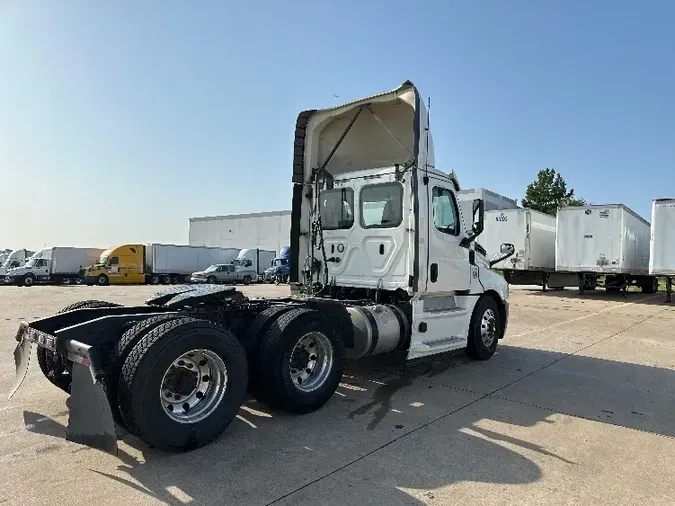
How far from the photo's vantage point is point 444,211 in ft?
23.1

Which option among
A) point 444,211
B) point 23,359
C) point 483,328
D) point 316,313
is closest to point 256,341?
point 316,313

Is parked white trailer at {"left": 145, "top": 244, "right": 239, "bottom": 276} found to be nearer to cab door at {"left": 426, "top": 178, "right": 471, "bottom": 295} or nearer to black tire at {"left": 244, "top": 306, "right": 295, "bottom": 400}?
cab door at {"left": 426, "top": 178, "right": 471, "bottom": 295}

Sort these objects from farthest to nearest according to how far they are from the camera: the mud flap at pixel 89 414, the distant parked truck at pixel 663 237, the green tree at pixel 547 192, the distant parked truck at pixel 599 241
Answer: the green tree at pixel 547 192 → the distant parked truck at pixel 599 241 → the distant parked truck at pixel 663 237 → the mud flap at pixel 89 414

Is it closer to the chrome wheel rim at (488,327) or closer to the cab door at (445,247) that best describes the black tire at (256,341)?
the cab door at (445,247)

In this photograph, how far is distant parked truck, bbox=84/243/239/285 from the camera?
122ft

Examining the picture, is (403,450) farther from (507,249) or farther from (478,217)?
(507,249)

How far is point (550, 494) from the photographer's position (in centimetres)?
345

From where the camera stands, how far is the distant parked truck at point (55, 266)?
3625 cm

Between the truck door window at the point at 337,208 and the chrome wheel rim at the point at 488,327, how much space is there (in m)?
2.66

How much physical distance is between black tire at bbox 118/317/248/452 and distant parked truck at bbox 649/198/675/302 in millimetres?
18432

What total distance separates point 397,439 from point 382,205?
3414 millimetres

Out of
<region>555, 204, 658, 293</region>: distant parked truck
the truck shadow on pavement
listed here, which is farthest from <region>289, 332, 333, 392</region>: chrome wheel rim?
<region>555, 204, 658, 293</region>: distant parked truck

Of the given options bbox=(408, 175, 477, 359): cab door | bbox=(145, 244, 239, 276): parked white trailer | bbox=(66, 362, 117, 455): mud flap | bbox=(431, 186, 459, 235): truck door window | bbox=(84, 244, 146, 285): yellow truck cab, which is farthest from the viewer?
bbox=(145, 244, 239, 276): parked white trailer

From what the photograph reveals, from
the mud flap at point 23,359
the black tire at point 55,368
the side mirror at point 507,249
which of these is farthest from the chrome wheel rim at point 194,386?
the side mirror at point 507,249
